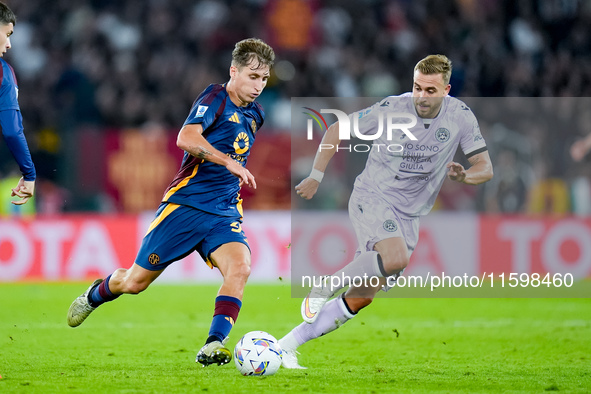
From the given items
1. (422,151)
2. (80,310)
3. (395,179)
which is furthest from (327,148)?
(80,310)

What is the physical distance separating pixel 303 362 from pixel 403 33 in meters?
10.7

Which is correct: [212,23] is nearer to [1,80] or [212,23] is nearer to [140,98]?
[140,98]

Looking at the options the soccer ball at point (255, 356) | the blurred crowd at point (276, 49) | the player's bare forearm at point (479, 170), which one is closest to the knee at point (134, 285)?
the soccer ball at point (255, 356)

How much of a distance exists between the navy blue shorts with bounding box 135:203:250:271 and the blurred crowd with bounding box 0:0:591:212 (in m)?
7.24

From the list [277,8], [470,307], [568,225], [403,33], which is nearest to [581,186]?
[568,225]

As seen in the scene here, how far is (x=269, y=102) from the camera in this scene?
1428 cm

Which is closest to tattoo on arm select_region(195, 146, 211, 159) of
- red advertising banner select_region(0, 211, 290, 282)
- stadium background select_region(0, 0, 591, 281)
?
stadium background select_region(0, 0, 591, 281)

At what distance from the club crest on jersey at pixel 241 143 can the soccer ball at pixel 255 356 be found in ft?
4.02

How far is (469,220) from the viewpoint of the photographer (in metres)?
12.0

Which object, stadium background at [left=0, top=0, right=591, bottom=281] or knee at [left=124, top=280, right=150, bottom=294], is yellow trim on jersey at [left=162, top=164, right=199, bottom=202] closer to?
knee at [left=124, top=280, right=150, bottom=294]

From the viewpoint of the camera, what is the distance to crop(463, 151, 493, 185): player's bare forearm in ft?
20.2

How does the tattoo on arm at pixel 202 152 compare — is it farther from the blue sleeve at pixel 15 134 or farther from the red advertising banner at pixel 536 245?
the red advertising banner at pixel 536 245

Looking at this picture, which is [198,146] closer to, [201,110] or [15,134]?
[201,110]

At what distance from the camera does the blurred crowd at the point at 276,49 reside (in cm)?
1412
